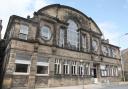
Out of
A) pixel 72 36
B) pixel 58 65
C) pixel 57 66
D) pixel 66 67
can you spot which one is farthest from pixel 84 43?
pixel 57 66

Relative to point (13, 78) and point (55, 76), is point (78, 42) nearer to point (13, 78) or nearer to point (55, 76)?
point (55, 76)

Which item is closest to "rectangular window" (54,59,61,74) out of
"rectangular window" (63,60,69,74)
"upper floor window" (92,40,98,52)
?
"rectangular window" (63,60,69,74)

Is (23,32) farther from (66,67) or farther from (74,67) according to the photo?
(74,67)

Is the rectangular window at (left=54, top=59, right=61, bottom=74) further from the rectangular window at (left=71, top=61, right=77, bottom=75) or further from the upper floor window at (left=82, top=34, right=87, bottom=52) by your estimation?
the upper floor window at (left=82, top=34, right=87, bottom=52)

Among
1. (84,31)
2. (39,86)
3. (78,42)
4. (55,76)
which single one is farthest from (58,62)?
(84,31)

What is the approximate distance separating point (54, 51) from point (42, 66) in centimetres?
255

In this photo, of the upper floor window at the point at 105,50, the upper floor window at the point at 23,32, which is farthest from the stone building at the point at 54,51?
the upper floor window at the point at 105,50

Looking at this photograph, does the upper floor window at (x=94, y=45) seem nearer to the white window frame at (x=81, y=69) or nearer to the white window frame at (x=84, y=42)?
the white window frame at (x=84, y=42)

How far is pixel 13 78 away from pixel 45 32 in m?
7.26

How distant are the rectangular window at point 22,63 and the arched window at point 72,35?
7332 millimetres

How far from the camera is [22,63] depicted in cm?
1689

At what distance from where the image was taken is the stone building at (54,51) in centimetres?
1677

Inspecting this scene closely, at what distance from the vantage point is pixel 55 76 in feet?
63.4

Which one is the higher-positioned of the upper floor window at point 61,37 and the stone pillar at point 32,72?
the upper floor window at point 61,37
